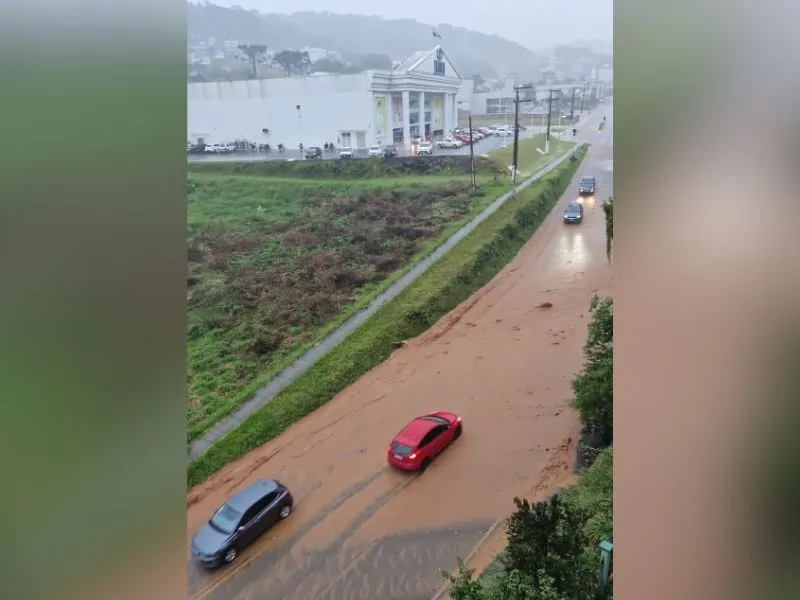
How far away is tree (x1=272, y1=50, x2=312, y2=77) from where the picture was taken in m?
6.14

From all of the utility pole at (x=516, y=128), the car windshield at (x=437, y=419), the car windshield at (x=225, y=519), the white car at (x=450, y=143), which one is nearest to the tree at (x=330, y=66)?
the white car at (x=450, y=143)

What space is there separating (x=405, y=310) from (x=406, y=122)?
1.97 meters

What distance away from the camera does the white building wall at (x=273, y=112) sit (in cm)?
591

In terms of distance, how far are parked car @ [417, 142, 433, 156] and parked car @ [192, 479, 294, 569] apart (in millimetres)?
4083

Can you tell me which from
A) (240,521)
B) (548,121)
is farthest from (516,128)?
(240,521)

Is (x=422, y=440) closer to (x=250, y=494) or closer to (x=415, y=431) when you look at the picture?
(x=415, y=431)

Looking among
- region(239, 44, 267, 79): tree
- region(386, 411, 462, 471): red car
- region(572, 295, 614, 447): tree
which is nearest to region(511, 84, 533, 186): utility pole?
region(239, 44, 267, 79): tree

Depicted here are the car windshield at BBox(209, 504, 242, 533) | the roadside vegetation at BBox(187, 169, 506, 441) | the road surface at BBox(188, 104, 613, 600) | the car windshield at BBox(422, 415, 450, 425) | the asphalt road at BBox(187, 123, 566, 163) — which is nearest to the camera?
the road surface at BBox(188, 104, 613, 600)

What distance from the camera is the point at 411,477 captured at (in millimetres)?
3365

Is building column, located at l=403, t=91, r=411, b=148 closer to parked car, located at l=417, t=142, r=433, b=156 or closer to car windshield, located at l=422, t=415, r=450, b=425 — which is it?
parked car, located at l=417, t=142, r=433, b=156

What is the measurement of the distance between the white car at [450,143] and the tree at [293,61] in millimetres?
1565
